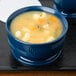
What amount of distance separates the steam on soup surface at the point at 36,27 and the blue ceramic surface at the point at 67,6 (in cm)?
6

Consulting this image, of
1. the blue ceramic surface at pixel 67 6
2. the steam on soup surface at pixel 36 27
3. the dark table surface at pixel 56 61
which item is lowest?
the dark table surface at pixel 56 61

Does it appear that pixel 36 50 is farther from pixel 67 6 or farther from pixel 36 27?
pixel 67 6

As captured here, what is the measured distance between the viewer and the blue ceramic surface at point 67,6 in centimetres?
62

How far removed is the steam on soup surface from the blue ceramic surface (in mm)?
61

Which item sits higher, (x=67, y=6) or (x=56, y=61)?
(x=67, y=6)

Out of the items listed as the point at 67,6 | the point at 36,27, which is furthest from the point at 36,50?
the point at 67,6

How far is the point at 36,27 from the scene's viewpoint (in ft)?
1.84

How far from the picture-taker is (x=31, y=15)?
0.60 metres

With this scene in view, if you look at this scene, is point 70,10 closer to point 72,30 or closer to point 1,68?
point 72,30

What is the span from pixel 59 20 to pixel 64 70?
0.42 ft

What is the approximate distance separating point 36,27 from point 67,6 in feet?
0.43

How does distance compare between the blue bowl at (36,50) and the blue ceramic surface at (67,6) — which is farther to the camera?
the blue ceramic surface at (67,6)

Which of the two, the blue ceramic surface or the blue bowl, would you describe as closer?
the blue bowl

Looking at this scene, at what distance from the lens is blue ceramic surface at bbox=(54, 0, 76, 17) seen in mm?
624
